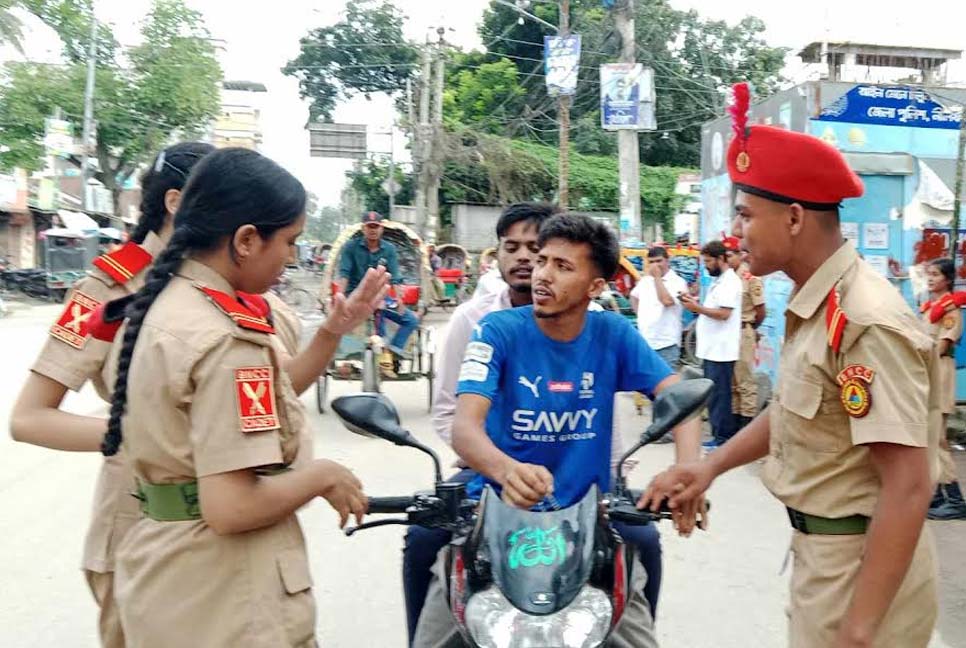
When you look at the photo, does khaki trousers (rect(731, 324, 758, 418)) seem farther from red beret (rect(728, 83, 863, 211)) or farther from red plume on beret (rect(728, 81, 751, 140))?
red beret (rect(728, 83, 863, 211))

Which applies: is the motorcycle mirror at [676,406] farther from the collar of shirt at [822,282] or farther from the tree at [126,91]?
the tree at [126,91]

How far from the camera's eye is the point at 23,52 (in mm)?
31891

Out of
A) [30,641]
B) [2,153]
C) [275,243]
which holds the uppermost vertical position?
[2,153]

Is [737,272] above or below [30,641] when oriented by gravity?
above

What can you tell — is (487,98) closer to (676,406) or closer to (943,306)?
(943,306)

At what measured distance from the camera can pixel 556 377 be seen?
2.47 metres

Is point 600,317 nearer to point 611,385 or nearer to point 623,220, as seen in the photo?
point 611,385

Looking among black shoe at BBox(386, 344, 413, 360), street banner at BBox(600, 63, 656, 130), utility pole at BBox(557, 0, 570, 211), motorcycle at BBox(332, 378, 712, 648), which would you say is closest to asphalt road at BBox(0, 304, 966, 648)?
motorcycle at BBox(332, 378, 712, 648)

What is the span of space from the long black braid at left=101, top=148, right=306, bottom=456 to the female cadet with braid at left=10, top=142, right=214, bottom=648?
0.45m

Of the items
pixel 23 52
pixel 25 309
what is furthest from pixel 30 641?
pixel 23 52

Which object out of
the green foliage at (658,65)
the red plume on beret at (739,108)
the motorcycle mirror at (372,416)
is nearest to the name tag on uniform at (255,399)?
the motorcycle mirror at (372,416)

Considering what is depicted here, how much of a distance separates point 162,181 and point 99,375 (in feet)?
1.69

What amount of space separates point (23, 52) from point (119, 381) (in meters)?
34.9

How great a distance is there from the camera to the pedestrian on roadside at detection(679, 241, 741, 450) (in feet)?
24.4
